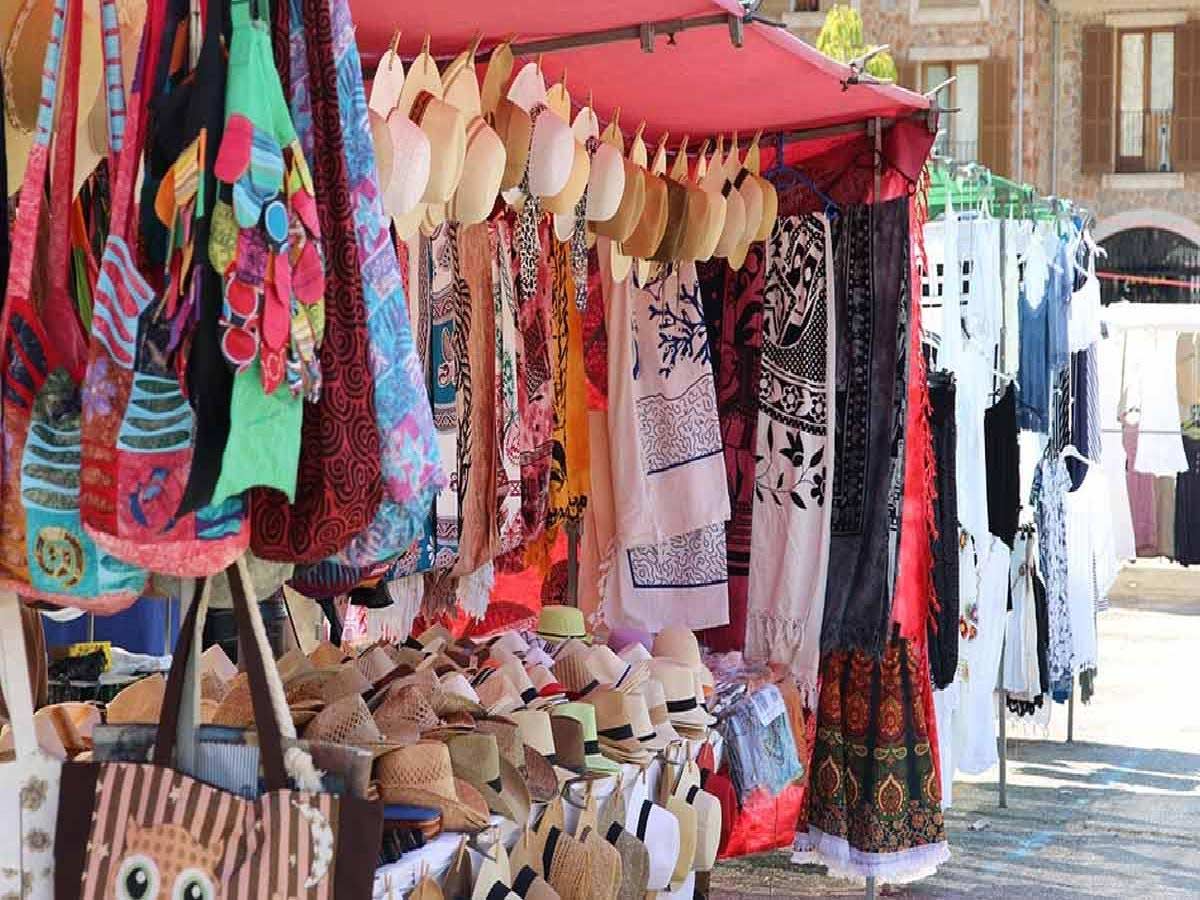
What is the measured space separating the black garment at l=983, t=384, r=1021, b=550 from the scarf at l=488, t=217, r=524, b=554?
281 centimetres

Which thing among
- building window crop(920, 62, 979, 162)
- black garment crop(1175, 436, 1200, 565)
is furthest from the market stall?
building window crop(920, 62, 979, 162)

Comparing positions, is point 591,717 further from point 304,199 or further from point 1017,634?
point 1017,634

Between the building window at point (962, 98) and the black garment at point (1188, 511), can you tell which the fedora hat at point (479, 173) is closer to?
the black garment at point (1188, 511)

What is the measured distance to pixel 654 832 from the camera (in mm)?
3383

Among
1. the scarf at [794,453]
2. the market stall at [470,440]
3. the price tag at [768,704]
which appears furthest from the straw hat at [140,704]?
the scarf at [794,453]

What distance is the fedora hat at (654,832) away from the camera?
3361 mm

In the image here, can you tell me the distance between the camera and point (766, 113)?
4.48 m

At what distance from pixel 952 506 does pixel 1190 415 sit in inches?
411

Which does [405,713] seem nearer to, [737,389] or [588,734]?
[588,734]

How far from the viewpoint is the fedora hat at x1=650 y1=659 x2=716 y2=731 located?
12.4ft

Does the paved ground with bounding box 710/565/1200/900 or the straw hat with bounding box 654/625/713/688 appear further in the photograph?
the paved ground with bounding box 710/565/1200/900

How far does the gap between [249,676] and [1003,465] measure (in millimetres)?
4681

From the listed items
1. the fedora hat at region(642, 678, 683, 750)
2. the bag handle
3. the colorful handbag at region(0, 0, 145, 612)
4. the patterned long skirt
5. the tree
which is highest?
the tree

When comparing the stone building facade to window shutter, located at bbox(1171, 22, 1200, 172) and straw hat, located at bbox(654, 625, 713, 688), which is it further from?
straw hat, located at bbox(654, 625, 713, 688)
